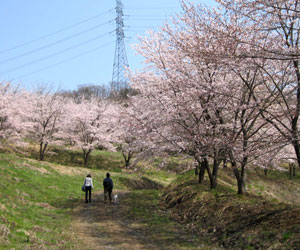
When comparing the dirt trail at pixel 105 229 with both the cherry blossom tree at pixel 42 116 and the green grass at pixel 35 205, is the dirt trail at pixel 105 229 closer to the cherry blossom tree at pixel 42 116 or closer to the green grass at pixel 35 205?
the green grass at pixel 35 205

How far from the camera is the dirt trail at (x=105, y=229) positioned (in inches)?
330

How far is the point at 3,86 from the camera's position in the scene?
136 feet

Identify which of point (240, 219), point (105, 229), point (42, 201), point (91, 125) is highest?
point (91, 125)

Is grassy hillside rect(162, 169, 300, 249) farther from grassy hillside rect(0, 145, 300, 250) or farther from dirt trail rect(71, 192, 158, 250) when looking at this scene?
dirt trail rect(71, 192, 158, 250)

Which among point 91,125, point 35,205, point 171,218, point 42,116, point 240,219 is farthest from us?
point 91,125

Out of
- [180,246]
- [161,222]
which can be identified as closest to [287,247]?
[180,246]

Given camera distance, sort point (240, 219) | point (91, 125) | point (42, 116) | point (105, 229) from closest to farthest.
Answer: point (240, 219) < point (105, 229) < point (42, 116) < point (91, 125)

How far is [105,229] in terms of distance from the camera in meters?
10.5

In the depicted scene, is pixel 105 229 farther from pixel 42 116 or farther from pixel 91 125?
pixel 91 125

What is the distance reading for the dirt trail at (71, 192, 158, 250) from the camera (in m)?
8.37

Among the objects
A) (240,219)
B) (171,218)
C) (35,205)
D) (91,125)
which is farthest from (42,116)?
(240,219)

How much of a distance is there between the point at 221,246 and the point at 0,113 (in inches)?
1192

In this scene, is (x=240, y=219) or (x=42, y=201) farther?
(x=42, y=201)

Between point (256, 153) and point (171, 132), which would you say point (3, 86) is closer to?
point (171, 132)
